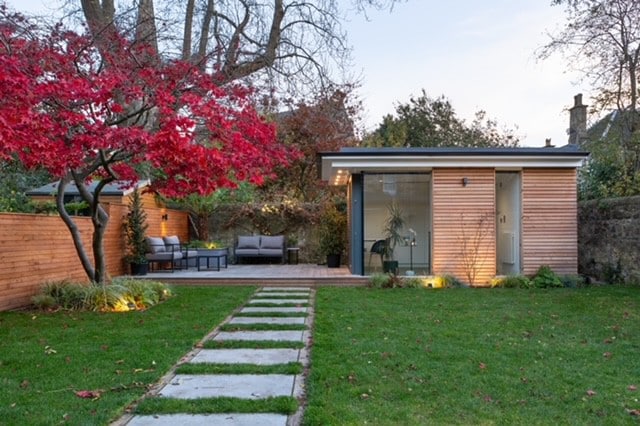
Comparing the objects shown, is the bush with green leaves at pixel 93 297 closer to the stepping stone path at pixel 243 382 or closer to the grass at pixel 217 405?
the stepping stone path at pixel 243 382

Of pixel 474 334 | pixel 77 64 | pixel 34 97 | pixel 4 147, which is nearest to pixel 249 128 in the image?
pixel 77 64

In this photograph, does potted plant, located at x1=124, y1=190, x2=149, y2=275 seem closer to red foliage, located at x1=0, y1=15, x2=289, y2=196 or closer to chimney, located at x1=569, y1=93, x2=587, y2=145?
red foliage, located at x1=0, y1=15, x2=289, y2=196

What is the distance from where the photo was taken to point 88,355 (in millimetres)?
4477

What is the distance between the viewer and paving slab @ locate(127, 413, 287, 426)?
9.61 ft

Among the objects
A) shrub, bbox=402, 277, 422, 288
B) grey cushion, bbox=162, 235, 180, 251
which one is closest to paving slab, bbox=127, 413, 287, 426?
shrub, bbox=402, 277, 422, 288

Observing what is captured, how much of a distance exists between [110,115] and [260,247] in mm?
8149

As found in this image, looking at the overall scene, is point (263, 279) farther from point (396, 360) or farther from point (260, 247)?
point (396, 360)

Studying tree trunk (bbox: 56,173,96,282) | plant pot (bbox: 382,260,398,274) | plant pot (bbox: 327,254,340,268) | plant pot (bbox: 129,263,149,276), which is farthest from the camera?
plant pot (bbox: 327,254,340,268)

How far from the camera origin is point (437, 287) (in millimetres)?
9742

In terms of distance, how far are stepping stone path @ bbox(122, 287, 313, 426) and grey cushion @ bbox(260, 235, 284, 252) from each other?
7.89 meters

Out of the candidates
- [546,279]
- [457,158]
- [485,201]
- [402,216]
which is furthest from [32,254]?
[546,279]

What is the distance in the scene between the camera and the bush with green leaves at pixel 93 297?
7074mm

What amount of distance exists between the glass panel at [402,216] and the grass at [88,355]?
4969 millimetres

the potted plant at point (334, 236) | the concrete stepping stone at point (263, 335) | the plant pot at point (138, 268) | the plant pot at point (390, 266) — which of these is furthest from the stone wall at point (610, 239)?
the plant pot at point (138, 268)
